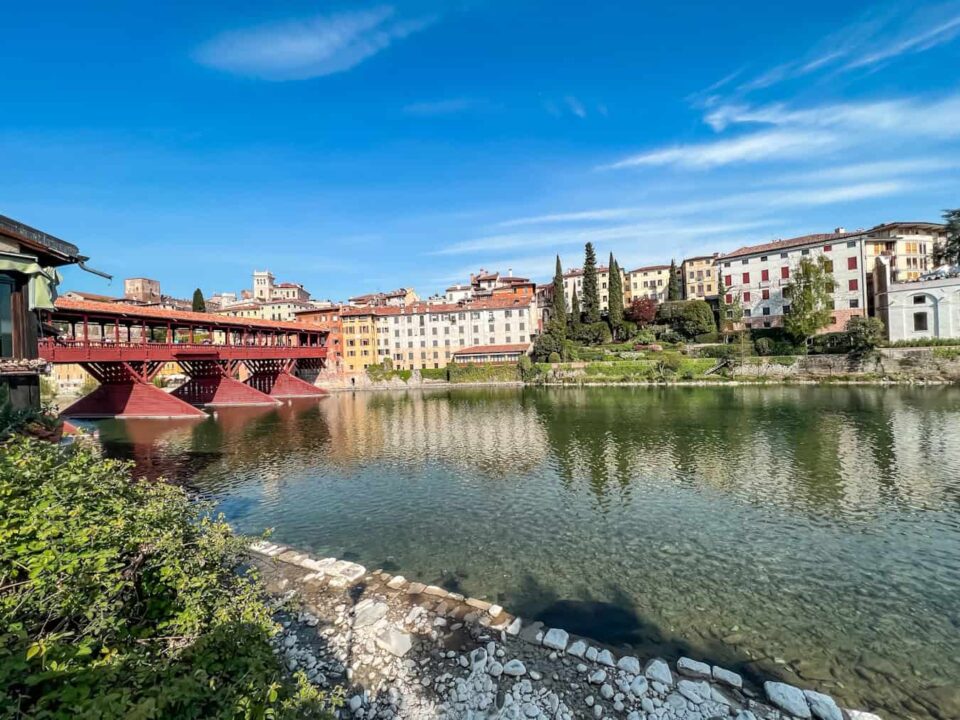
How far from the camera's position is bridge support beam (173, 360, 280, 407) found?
55669mm

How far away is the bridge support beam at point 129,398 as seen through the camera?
4516 cm

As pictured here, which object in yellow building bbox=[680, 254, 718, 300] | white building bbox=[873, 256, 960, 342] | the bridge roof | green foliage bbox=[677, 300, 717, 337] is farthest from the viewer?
yellow building bbox=[680, 254, 718, 300]

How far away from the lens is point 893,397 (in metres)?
41.9

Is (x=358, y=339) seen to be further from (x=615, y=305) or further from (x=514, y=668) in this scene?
(x=514, y=668)

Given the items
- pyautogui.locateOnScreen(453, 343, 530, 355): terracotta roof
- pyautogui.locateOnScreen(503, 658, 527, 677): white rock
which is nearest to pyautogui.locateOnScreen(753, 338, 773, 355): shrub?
pyautogui.locateOnScreen(453, 343, 530, 355): terracotta roof

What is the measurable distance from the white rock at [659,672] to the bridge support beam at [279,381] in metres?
66.6

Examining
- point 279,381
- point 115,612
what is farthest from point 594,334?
point 115,612

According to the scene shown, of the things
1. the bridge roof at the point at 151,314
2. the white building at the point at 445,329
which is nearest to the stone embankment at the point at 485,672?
the bridge roof at the point at 151,314

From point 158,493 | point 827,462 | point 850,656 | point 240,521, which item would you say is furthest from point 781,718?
point 827,462

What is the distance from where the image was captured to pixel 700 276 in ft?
318

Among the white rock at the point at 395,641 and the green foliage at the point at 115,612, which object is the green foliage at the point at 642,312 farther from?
the green foliage at the point at 115,612

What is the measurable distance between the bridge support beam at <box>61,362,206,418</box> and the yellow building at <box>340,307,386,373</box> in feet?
142

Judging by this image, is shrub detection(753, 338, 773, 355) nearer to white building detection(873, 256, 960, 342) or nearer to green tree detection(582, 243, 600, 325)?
white building detection(873, 256, 960, 342)

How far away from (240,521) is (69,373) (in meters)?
94.6
